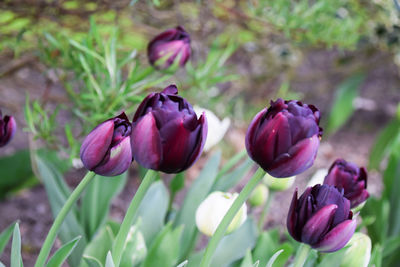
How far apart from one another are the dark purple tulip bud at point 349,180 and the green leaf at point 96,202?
43cm

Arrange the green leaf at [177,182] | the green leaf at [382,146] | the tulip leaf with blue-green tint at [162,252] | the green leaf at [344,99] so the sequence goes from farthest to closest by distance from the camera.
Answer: the green leaf at [344,99]
the green leaf at [382,146]
the green leaf at [177,182]
the tulip leaf with blue-green tint at [162,252]

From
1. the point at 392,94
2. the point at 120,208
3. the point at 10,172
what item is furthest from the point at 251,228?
the point at 392,94

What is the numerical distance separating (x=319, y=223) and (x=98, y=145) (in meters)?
0.22

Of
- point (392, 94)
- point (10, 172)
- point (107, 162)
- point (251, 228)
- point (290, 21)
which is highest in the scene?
point (107, 162)

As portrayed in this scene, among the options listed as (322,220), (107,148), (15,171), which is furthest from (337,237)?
(15,171)

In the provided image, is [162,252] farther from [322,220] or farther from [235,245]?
[322,220]

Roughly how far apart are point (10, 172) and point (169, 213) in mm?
595

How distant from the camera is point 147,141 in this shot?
0.43m

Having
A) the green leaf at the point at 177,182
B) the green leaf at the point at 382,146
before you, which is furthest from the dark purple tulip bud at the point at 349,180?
the green leaf at the point at 382,146

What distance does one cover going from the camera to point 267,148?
17.5 inches

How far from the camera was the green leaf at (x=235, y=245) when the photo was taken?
77cm

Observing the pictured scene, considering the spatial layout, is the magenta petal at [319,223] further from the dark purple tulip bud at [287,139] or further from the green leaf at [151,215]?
the green leaf at [151,215]

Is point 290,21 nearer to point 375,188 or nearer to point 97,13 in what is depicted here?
point 97,13

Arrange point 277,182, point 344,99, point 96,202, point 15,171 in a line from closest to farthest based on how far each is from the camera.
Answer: point 277,182
point 96,202
point 15,171
point 344,99
